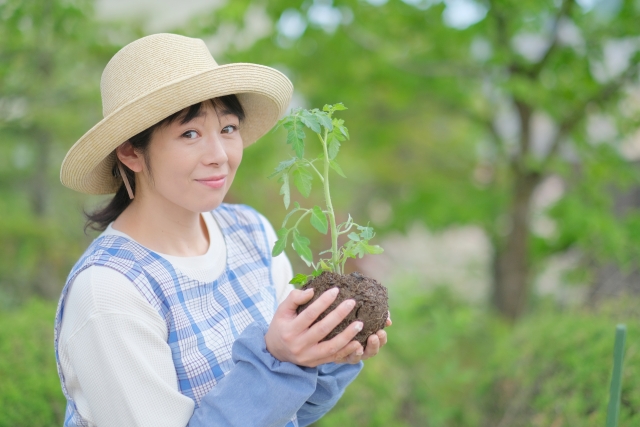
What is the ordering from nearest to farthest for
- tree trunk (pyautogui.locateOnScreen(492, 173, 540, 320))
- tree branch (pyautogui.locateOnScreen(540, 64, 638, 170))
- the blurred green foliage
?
the blurred green foliage
tree branch (pyautogui.locateOnScreen(540, 64, 638, 170))
tree trunk (pyautogui.locateOnScreen(492, 173, 540, 320))

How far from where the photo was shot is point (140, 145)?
5.34 ft

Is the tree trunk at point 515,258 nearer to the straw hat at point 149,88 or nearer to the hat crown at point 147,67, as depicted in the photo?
the straw hat at point 149,88

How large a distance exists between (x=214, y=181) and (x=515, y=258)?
4.28 meters

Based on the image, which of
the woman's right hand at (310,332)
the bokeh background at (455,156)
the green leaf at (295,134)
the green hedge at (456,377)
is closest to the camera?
the woman's right hand at (310,332)

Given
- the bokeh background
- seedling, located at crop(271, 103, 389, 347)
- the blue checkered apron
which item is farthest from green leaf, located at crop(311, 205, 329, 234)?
the bokeh background

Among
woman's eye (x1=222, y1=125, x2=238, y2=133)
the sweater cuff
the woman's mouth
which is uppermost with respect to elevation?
woman's eye (x1=222, y1=125, x2=238, y2=133)

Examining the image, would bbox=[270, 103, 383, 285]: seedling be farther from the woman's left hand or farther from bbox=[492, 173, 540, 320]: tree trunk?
bbox=[492, 173, 540, 320]: tree trunk

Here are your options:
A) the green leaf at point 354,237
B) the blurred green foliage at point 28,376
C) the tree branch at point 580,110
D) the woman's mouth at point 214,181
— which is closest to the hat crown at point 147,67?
the woman's mouth at point 214,181

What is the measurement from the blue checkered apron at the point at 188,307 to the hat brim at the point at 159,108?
0.23m

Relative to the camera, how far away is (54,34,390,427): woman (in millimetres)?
1405

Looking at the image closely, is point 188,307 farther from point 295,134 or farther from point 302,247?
point 295,134

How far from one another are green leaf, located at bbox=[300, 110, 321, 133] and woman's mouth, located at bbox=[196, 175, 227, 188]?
278mm

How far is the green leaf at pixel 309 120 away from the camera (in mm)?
1469

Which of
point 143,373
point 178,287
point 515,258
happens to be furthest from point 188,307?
point 515,258
